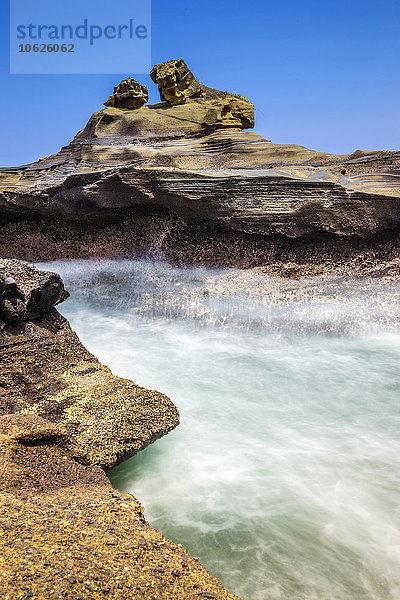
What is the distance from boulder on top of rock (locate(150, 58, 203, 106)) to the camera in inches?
401

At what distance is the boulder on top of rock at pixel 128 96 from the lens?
10.5 metres

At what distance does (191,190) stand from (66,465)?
555cm

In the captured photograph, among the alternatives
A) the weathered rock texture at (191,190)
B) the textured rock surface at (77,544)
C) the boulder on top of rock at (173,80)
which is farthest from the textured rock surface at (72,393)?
the boulder on top of rock at (173,80)

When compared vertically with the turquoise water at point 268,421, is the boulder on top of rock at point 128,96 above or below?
above

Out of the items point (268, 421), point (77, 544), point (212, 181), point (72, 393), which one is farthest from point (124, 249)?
point (77, 544)

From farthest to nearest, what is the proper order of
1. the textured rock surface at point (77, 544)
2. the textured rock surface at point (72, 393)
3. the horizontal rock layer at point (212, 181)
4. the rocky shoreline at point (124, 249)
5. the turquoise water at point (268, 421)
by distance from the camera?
the horizontal rock layer at point (212, 181) → the textured rock surface at point (72, 393) → the turquoise water at point (268, 421) → the rocky shoreline at point (124, 249) → the textured rock surface at point (77, 544)

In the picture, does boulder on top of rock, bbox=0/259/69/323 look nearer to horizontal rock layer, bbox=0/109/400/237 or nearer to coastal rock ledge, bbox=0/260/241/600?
coastal rock ledge, bbox=0/260/241/600

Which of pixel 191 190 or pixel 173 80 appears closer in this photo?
pixel 191 190

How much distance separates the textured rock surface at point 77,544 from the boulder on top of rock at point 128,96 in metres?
10.1

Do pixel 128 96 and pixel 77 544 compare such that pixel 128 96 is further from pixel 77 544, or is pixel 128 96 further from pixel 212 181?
pixel 77 544

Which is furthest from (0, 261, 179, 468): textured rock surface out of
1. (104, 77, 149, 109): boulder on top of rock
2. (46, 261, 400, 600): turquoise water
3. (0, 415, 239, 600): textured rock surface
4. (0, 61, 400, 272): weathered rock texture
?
(104, 77, 149, 109): boulder on top of rock

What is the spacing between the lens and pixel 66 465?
8.04 feet

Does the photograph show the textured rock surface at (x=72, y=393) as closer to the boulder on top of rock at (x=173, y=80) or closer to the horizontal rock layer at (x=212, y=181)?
the horizontal rock layer at (x=212, y=181)

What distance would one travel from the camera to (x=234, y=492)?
2639mm
